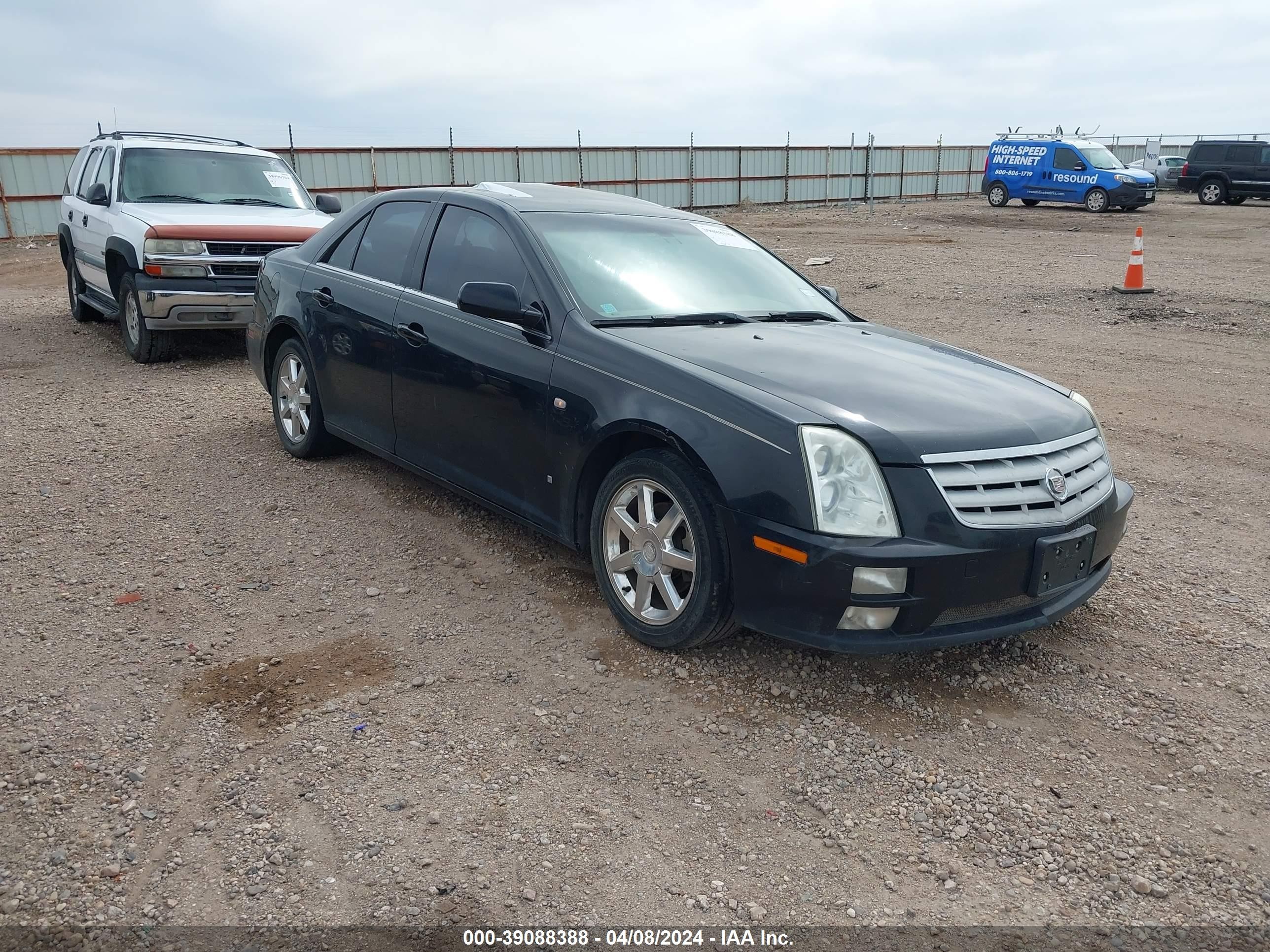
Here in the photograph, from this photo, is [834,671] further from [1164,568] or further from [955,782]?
[1164,568]

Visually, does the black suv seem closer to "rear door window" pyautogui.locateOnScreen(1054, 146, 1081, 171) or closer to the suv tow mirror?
"rear door window" pyautogui.locateOnScreen(1054, 146, 1081, 171)

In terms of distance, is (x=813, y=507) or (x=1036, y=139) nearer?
(x=813, y=507)

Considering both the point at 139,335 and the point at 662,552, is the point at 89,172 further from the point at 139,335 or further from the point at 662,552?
the point at 662,552

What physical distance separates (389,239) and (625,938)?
3877mm

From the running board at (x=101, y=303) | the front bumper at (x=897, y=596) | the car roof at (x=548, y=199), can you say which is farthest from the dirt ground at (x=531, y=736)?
the running board at (x=101, y=303)

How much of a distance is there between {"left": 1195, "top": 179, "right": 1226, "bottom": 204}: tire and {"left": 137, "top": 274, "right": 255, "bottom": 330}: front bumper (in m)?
30.3

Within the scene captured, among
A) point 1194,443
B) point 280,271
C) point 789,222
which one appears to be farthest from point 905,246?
point 280,271

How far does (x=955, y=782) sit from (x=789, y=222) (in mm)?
25449

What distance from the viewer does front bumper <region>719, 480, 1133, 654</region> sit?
315cm

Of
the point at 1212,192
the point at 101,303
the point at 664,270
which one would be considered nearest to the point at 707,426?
the point at 664,270

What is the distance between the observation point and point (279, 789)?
→ 296 centimetres

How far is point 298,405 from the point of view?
5.97 meters

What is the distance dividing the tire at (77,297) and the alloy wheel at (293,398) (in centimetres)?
586

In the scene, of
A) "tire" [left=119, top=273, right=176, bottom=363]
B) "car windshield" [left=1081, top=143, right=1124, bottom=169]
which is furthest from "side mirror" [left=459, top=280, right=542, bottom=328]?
"car windshield" [left=1081, top=143, right=1124, bottom=169]
